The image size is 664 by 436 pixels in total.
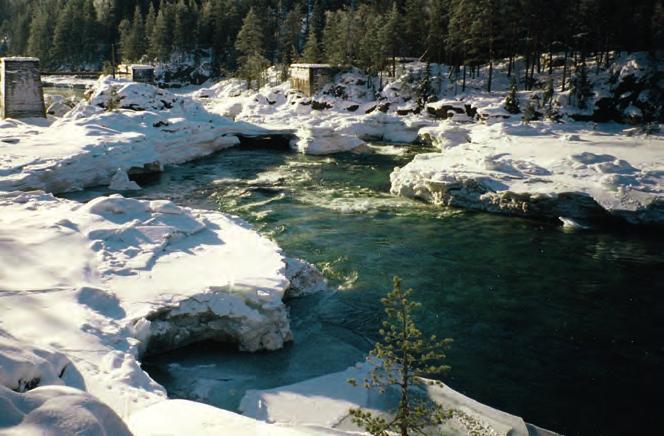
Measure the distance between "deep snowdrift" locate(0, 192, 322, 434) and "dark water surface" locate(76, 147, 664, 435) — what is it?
72cm

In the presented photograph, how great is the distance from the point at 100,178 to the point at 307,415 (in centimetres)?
1982

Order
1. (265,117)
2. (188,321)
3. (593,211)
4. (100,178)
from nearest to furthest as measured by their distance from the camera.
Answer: (188,321)
(593,211)
(100,178)
(265,117)

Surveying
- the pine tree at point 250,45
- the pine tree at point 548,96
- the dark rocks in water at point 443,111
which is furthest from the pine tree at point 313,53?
the pine tree at point 548,96

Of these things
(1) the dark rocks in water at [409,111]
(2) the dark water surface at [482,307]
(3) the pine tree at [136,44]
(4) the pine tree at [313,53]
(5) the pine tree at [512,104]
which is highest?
(3) the pine tree at [136,44]

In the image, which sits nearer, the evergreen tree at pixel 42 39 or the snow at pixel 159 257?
the snow at pixel 159 257

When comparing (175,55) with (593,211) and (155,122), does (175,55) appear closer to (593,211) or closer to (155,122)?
(155,122)

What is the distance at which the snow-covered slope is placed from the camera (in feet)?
73.2

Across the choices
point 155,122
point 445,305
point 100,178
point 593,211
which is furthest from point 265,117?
point 445,305

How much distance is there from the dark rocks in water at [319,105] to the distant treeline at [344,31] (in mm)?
6344

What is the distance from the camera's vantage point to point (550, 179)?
20.8 m

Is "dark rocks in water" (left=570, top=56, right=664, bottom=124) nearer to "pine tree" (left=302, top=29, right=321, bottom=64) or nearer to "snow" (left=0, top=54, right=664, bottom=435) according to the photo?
"snow" (left=0, top=54, right=664, bottom=435)

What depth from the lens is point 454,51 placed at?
5222 centimetres

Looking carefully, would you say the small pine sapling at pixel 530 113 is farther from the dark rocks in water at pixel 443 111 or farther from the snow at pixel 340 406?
the snow at pixel 340 406

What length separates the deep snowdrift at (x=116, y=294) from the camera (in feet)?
21.0
